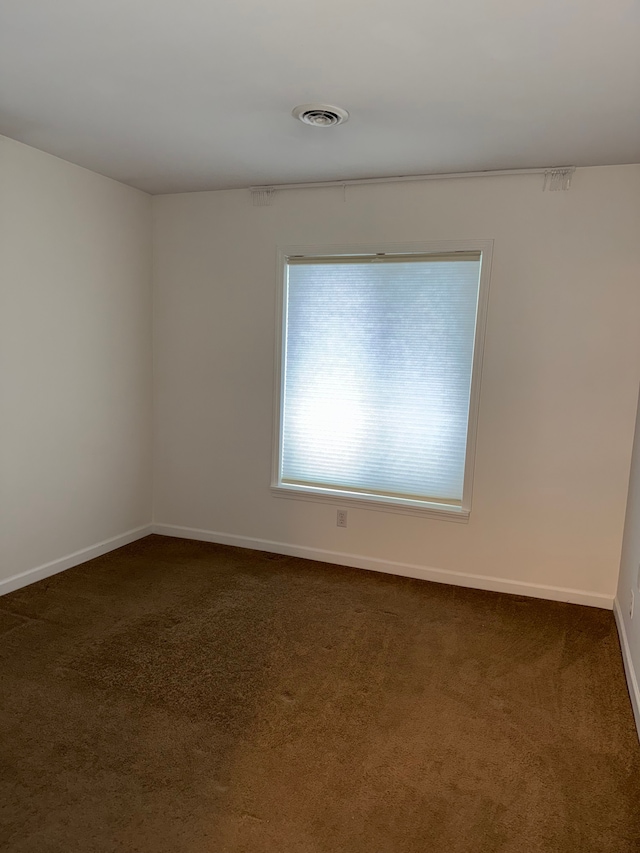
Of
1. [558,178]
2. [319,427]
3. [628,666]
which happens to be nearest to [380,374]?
[319,427]

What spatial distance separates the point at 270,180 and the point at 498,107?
1.65m

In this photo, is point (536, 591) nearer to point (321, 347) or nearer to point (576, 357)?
point (576, 357)

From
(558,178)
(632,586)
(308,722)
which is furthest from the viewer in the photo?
(558,178)

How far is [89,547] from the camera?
3883 millimetres

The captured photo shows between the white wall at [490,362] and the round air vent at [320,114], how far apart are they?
1.02m

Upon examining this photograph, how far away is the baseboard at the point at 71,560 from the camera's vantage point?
333 cm

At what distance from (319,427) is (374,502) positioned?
0.63 m

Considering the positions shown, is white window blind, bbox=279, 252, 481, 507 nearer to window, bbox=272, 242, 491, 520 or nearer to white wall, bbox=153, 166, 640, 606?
window, bbox=272, 242, 491, 520

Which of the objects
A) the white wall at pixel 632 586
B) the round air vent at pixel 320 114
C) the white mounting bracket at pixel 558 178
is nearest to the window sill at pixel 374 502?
the white wall at pixel 632 586

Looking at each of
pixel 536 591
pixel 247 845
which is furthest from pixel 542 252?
pixel 247 845

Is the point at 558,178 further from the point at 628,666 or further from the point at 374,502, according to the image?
the point at 628,666

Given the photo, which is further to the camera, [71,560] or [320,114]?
[71,560]

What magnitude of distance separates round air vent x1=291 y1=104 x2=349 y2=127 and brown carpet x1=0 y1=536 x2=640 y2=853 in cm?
249

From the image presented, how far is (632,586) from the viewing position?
277 cm
